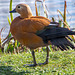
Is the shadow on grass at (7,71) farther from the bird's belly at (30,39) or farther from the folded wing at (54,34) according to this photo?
the folded wing at (54,34)

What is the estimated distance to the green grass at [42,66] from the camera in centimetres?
493

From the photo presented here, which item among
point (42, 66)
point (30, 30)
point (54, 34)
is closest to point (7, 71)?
point (42, 66)

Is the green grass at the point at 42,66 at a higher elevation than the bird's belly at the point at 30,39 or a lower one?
lower

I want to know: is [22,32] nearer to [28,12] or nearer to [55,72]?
→ [28,12]

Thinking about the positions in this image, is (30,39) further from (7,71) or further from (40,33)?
(7,71)

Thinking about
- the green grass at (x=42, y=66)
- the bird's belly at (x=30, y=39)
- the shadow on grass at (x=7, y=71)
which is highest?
the bird's belly at (x=30, y=39)

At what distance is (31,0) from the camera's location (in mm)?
12109

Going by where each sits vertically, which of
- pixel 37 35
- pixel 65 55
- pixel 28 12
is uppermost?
pixel 28 12

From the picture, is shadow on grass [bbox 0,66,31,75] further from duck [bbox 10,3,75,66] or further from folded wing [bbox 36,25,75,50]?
folded wing [bbox 36,25,75,50]

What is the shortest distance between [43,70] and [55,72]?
28 centimetres

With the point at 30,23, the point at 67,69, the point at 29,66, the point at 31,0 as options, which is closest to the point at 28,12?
the point at 30,23

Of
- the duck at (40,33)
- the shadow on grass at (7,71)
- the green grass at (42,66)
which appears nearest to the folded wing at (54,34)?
the duck at (40,33)

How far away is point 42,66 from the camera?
534 centimetres

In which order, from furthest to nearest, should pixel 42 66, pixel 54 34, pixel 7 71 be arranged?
1. pixel 42 66
2. pixel 7 71
3. pixel 54 34
